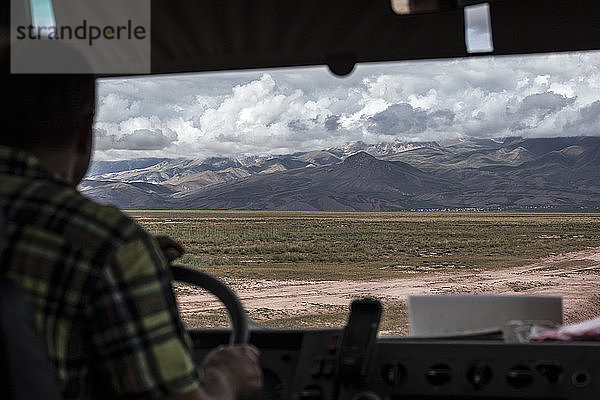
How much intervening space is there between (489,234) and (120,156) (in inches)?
926

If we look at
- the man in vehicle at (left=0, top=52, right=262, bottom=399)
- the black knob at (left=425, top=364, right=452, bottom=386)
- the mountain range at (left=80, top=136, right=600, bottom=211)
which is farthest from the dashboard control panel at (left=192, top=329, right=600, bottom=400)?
the mountain range at (left=80, top=136, right=600, bottom=211)

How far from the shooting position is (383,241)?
83.1ft

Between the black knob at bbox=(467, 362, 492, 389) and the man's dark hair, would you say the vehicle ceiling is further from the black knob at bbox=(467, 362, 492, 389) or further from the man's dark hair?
the man's dark hair

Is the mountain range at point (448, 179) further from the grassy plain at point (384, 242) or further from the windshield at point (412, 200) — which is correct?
the grassy plain at point (384, 242)

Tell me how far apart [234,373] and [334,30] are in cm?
185

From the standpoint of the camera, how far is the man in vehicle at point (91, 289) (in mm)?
651

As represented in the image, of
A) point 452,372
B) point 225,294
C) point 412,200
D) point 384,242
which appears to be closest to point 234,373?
point 225,294

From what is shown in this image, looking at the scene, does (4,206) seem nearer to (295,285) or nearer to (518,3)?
(518,3)

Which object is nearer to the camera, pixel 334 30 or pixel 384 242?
pixel 334 30

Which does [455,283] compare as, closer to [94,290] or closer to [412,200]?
[412,200]

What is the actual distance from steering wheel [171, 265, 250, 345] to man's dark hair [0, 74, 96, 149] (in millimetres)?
344

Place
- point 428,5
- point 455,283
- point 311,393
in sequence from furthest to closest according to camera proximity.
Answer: point 455,283, point 428,5, point 311,393
